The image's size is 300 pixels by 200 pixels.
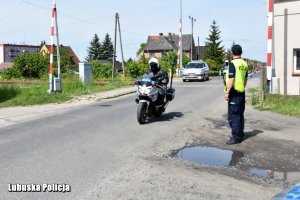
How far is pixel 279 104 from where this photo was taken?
13.0m

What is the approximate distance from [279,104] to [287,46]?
10.1 ft

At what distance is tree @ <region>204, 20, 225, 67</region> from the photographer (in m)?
86.8

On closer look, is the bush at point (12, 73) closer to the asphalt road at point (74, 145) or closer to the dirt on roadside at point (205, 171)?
the asphalt road at point (74, 145)

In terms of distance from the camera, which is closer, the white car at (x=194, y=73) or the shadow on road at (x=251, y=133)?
the shadow on road at (x=251, y=133)

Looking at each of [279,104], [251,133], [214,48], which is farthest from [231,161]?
[214,48]

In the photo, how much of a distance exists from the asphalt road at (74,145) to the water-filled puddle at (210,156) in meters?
1.07

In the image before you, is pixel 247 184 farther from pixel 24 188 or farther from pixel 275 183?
pixel 24 188

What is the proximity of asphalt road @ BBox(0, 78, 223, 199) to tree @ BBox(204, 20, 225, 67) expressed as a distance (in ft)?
247

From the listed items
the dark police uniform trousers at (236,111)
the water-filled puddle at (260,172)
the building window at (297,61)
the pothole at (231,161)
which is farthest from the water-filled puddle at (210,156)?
the building window at (297,61)

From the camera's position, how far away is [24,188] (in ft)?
16.9

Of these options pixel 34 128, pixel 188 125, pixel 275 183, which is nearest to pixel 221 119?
pixel 188 125

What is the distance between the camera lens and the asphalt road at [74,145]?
5.55 m

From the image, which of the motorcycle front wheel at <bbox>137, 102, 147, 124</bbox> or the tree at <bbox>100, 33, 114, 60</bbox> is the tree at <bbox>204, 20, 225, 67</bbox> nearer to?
the tree at <bbox>100, 33, 114, 60</bbox>

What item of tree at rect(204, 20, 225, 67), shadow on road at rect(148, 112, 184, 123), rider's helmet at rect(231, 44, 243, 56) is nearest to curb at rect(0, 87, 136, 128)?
shadow on road at rect(148, 112, 184, 123)
